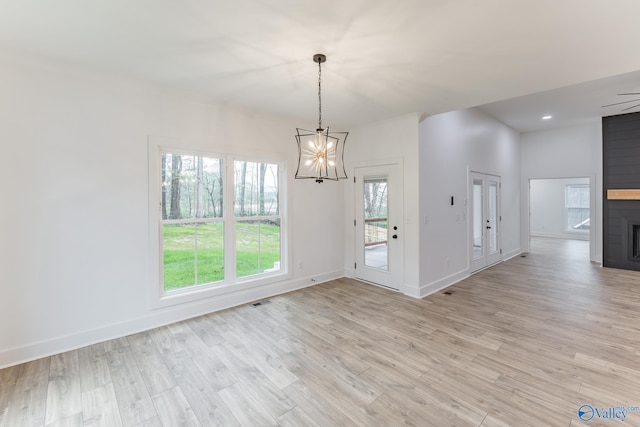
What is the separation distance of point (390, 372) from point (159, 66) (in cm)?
366

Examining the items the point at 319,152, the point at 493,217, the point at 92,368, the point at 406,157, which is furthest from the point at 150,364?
the point at 493,217

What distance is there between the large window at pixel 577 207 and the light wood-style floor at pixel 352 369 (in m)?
8.18

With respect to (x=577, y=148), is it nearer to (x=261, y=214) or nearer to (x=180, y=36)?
(x=261, y=214)

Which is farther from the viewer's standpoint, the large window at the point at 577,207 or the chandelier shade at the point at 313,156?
the large window at the point at 577,207

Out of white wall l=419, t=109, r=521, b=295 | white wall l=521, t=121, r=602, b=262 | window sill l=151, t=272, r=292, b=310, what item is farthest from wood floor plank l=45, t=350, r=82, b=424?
white wall l=521, t=121, r=602, b=262

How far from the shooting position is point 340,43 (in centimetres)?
237

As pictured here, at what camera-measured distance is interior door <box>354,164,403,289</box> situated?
4.68m

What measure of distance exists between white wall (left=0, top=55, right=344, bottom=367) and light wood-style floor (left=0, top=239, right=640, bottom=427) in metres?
0.33

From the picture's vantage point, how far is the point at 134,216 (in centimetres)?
322

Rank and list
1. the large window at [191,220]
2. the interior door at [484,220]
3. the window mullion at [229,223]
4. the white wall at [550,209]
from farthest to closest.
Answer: the white wall at [550,209], the interior door at [484,220], the window mullion at [229,223], the large window at [191,220]

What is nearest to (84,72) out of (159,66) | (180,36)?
(159,66)

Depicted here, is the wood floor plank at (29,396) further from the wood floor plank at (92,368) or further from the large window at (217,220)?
the large window at (217,220)

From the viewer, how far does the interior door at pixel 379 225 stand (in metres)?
4.68

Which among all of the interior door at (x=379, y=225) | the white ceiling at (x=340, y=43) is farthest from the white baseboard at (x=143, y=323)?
the white ceiling at (x=340, y=43)
